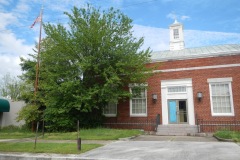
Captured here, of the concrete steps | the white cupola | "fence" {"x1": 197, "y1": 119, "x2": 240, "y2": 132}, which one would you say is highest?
the white cupola

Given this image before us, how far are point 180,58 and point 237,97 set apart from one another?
17.9 ft

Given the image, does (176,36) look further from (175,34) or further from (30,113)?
(30,113)

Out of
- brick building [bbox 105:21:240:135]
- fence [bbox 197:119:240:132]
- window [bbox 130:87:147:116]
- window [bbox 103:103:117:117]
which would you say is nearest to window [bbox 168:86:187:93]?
brick building [bbox 105:21:240:135]

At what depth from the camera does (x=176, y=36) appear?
23.8 m

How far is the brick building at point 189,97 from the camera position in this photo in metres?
17.0

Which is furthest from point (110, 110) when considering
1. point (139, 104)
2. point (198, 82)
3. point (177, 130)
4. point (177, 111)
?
point (198, 82)

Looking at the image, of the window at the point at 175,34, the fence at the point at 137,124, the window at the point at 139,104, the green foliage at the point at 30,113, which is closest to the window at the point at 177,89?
the window at the point at 139,104

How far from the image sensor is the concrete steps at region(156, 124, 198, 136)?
1658cm

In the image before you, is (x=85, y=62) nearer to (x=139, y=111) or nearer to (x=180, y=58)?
(x=139, y=111)

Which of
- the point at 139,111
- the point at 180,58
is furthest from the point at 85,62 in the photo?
the point at 180,58

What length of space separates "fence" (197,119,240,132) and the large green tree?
5.88 metres

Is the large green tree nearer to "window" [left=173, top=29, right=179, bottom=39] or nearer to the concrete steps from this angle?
the concrete steps

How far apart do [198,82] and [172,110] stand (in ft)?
10.7

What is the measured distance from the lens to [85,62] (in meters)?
17.1
